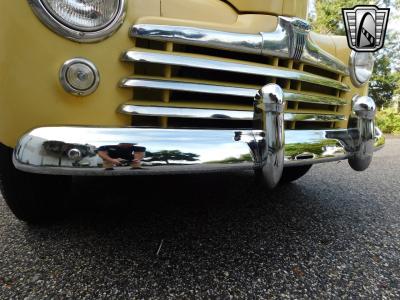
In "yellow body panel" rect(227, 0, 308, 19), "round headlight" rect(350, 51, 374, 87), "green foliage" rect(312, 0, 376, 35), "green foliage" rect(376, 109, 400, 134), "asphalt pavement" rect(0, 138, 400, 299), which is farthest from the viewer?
"green foliage" rect(312, 0, 376, 35)

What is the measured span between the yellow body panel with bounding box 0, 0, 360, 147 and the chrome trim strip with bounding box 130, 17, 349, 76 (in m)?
0.04

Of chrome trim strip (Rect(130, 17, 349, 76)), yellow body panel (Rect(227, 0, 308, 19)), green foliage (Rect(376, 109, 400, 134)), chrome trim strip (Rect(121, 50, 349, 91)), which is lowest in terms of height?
green foliage (Rect(376, 109, 400, 134))

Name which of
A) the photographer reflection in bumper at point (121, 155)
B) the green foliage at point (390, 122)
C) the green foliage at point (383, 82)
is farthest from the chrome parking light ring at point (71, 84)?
the green foliage at point (383, 82)

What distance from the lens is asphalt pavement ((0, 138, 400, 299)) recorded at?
1.13 meters

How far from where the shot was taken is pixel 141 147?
1.02 meters

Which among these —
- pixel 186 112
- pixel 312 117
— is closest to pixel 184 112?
pixel 186 112

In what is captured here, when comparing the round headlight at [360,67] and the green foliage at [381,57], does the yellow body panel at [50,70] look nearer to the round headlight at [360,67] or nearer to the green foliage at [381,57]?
the round headlight at [360,67]

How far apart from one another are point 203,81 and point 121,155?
18.6 inches

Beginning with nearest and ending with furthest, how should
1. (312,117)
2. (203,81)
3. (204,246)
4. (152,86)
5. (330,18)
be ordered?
(152,86)
(203,81)
(204,246)
(312,117)
(330,18)

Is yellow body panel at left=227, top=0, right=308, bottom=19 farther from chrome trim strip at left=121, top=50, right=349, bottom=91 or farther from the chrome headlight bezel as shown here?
the chrome headlight bezel

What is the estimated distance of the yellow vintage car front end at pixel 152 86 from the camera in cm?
102

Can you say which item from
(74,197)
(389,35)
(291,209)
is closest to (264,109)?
(291,209)

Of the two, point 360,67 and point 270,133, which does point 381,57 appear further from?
point 270,133

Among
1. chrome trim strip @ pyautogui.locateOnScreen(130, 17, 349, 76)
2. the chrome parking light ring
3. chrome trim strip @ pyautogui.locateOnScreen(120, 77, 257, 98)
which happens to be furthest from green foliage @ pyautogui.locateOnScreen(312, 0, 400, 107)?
the chrome parking light ring
